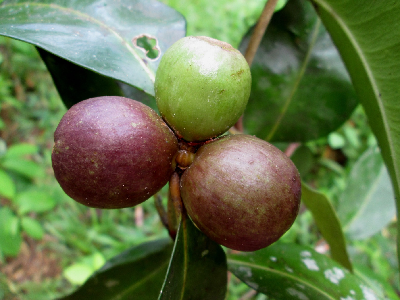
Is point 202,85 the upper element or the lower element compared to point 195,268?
upper

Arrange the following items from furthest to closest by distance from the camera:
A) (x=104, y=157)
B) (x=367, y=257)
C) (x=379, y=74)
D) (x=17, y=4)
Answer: (x=367, y=257) → (x=17, y=4) → (x=379, y=74) → (x=104, y=157)

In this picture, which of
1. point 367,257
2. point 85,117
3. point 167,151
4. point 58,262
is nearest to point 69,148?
point 85,117

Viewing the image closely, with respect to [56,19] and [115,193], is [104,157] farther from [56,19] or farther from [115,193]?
[56,19]

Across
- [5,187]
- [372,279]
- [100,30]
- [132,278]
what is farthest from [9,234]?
[372,279]

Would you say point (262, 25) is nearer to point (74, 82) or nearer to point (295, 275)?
point (74, 82)

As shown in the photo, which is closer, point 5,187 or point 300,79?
point 300,79

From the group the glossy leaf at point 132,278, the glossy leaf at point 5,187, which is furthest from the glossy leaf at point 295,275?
the glossy leaf at point 5,187

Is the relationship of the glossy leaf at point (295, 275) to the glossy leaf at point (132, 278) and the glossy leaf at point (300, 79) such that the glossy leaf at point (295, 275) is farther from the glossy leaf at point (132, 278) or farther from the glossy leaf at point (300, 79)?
the glossy leaf at point (300, 79)
